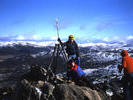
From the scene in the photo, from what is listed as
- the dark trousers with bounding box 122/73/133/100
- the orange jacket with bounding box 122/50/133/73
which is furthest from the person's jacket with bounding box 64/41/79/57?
the dark trousers with bounding box 122/73/133/100

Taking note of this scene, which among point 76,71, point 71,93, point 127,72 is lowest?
point 71,93

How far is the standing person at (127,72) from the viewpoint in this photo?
1050 cm

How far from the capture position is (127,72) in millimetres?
10742

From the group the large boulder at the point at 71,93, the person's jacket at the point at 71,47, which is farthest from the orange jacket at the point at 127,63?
the person's jacket at the point at 71,47

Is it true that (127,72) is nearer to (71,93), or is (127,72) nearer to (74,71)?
(71,93)

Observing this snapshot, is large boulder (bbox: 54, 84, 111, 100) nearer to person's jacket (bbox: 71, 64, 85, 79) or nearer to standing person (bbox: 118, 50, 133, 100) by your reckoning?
person's jacket (bbox: 71, 64, 85, 79)

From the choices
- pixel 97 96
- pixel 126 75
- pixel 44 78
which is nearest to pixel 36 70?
pixel 44 78

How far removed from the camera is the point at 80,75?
13.5m

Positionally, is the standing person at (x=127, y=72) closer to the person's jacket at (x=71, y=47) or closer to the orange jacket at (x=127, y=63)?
the orange jacket at (x=127, y=63)

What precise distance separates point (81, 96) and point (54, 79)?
2834mm

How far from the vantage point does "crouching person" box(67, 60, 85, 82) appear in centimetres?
1313

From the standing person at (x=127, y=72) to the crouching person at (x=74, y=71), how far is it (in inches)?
140

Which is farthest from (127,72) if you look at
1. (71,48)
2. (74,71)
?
(71,48)

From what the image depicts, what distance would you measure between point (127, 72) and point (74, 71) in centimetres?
408
